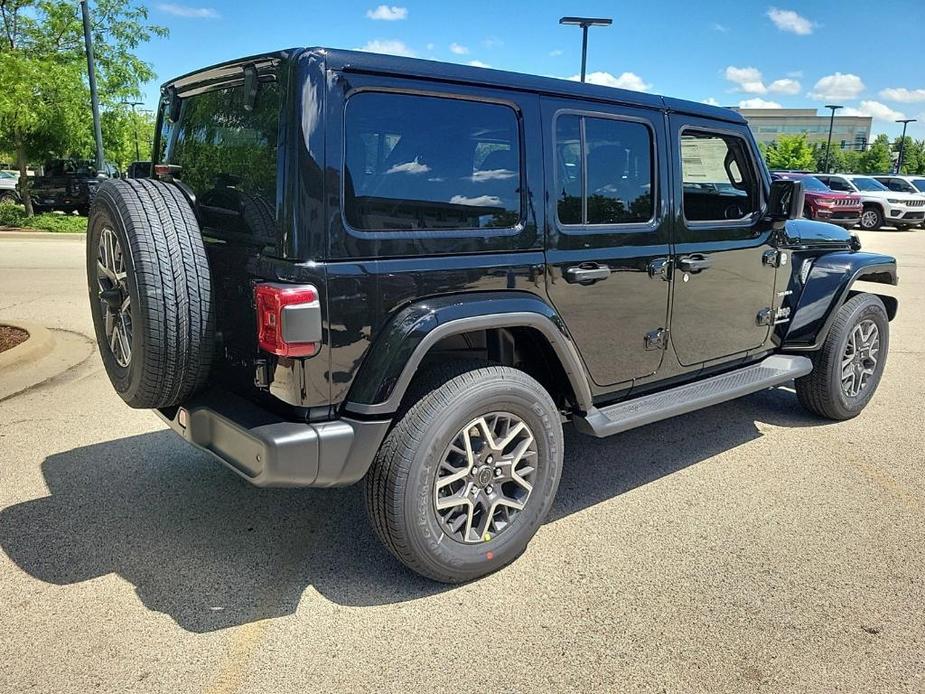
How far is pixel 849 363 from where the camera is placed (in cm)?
496

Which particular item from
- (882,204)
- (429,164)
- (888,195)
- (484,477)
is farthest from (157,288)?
(888,195)

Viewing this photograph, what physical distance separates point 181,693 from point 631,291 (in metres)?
2.51

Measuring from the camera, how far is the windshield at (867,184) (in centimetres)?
2381

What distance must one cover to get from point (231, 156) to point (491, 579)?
2.02m

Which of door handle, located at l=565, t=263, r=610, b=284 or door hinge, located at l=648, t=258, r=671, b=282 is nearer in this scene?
door handle, located at l=565, t=263, r=610, b=284

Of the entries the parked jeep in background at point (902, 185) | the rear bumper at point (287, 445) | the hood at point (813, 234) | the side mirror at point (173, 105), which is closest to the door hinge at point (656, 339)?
the hood at point (813, 234)

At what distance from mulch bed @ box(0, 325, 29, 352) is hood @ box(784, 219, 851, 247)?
594 centimetres

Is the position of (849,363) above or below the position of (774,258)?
below

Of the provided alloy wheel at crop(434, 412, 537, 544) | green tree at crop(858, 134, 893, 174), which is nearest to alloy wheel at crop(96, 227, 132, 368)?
alloy wheel at crop(434, 412, 537, 544)

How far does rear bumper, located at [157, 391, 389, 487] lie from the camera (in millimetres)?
2588

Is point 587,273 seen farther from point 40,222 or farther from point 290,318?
point 40,222

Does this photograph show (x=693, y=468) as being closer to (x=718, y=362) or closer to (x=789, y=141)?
(x=718, y=362)

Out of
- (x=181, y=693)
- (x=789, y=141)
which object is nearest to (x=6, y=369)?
(x=181, y=693)

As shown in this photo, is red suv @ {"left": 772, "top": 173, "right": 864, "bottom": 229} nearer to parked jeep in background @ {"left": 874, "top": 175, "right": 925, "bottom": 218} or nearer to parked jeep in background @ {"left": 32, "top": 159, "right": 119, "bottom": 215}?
parked jeep in background @ {"left": 874, "top": 175, "right": 925, "bottom": 218}
